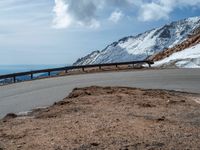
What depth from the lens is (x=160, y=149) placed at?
8.62m

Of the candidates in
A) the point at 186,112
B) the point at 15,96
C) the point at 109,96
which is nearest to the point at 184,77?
the point at 15,96

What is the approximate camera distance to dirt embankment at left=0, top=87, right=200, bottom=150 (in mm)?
9133

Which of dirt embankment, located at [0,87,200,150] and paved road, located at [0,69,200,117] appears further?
paved road, located at [0,69,200,117]

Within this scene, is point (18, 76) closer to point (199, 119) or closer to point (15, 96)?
point (15, 96)

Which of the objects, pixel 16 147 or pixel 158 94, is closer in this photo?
pixel 16 147

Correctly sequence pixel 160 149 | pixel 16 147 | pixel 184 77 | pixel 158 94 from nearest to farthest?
pixel 160 149, pixel 16 147, pixel 158 94, pixel 184 77

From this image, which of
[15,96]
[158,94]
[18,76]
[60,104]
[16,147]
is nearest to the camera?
[16,147]

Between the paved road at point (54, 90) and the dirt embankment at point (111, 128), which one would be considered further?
the paved road at point (54, 90)

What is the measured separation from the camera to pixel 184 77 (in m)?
27.8

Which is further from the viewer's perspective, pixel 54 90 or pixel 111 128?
pixel 54 90

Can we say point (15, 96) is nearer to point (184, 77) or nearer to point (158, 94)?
point (158, 94)

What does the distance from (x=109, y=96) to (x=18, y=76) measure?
64.1 ft

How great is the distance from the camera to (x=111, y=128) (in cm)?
1042

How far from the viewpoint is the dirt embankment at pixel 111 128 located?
30.0ft
